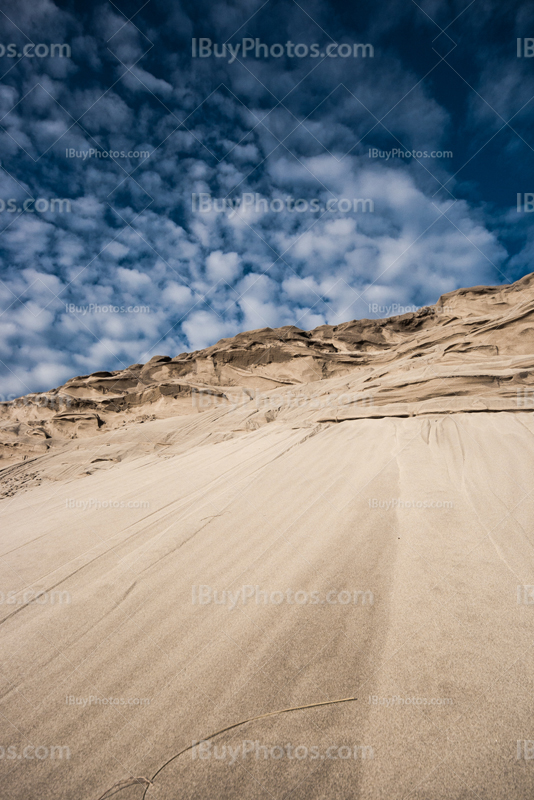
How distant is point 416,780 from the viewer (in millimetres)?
1229

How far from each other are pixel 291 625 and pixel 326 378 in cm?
1456

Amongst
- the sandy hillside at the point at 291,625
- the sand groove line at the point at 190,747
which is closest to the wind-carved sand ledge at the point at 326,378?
the sandy hillside at the point at 291,625

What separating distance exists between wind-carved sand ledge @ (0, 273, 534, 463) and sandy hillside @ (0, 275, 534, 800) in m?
1.13

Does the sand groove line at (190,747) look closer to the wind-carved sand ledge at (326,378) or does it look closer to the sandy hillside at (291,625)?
the sandy hillside at (291,625)

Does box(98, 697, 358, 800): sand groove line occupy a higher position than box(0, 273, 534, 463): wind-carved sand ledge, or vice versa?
box(0, 273, 534, 463): wind-carved sand ledge

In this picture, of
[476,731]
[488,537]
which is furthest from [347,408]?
[476,731]

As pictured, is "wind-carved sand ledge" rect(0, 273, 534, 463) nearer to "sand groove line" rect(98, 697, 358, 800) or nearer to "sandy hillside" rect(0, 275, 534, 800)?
"sandy hillside" rect(0, 275, 534, 800)

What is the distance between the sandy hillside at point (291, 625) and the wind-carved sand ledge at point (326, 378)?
1129 mm

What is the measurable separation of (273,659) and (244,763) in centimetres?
45

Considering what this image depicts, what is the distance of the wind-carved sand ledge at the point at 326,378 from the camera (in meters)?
6.57

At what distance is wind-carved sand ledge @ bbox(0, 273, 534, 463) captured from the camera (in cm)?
657

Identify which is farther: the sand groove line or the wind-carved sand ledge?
the wind-carved sand ledge

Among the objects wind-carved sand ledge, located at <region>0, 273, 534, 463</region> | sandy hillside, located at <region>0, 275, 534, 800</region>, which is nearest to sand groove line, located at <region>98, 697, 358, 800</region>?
sandy hillside, located at <region>0, 275, 534, 800</region>

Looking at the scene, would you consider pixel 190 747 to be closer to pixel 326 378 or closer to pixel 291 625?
pixel 291 625
